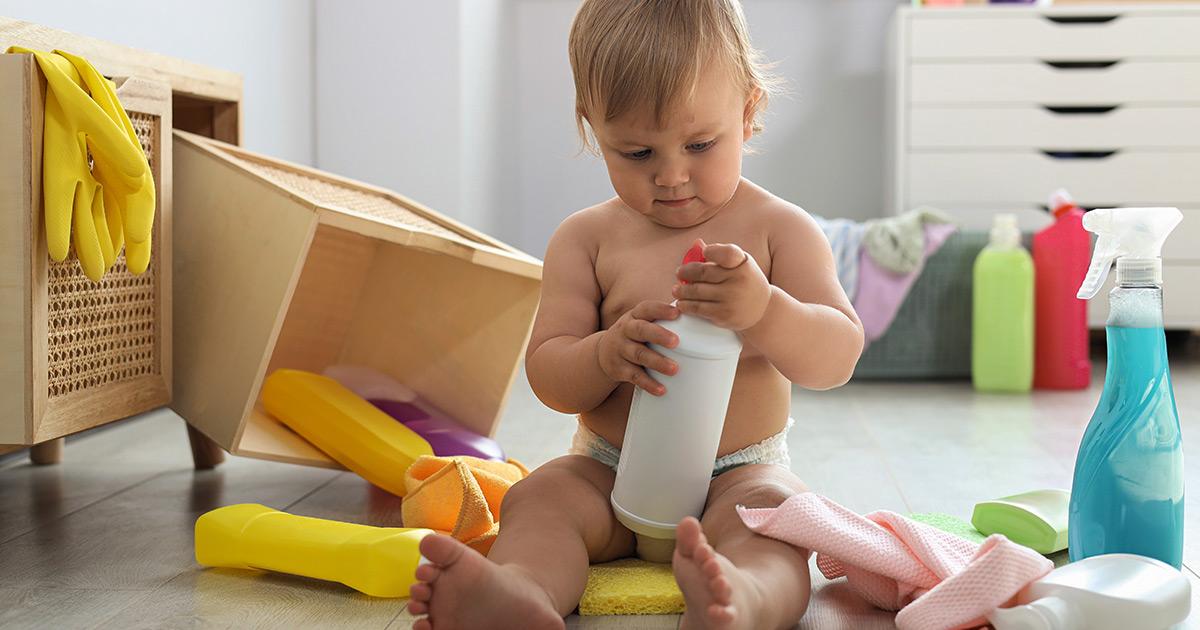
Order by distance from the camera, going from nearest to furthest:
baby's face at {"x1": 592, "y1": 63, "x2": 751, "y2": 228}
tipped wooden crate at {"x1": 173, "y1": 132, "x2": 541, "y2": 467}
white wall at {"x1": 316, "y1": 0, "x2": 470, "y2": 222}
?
baby's face at {"x1": 592, "y1": 63, "x2": 751, "y2": 228} < tipped wooden crate at {"x1": 173, "y1": 132, "x2": 541, "y2": 467} < white wall at {"x1": 316, "y1": 0, "x2": 470, "y2": 222}

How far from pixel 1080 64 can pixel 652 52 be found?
6.90ft

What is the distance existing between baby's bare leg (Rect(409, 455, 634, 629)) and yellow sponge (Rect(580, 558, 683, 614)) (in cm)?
2

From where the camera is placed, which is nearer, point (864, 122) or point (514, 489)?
point (514, 489)

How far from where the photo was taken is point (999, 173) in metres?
2.64

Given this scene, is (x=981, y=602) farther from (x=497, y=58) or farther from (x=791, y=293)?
(x=497, y=58)

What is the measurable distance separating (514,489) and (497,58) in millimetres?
2045

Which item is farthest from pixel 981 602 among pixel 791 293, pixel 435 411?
pixel 435 411

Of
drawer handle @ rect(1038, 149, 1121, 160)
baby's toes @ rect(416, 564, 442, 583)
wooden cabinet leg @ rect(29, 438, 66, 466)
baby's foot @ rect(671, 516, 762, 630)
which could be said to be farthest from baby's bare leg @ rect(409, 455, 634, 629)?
drawer handle @ rect(1038, 149, 1121, 160)

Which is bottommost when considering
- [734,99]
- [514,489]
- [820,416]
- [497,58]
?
[820,416]

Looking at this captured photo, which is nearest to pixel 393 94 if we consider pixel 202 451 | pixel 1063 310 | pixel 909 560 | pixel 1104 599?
pixel 202 451

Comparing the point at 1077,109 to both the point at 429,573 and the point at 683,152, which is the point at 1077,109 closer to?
the point at 683,152

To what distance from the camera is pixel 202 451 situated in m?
1.42

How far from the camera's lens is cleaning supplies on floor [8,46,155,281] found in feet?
3.22

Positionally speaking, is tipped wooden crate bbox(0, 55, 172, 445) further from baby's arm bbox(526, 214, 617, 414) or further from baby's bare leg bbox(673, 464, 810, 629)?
baby's bare leg bbox(673, 464, 810, 629)
